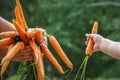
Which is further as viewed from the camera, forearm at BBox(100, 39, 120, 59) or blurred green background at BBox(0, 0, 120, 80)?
blurred green background at BBox(0, 0, 120, 80)

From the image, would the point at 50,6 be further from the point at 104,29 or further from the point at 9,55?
the point at 9,55

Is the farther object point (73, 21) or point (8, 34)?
point (73, 21)

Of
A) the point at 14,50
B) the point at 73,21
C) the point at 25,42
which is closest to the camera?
the point at 14,50

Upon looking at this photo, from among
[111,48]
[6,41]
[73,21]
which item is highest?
[73,21]

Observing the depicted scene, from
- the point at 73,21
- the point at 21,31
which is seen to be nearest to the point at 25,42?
the point at 21,31

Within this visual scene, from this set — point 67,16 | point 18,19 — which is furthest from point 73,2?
point 18,19

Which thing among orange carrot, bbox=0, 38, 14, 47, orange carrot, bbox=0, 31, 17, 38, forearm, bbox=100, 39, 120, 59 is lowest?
forearm, bbox=100, 39, 120, 59

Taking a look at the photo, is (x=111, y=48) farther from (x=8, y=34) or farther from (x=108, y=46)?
(x=8, y=34)

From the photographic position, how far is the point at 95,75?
50.7 feet

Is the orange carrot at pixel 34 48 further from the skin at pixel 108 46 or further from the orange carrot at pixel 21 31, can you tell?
the skin at pixel 108 46

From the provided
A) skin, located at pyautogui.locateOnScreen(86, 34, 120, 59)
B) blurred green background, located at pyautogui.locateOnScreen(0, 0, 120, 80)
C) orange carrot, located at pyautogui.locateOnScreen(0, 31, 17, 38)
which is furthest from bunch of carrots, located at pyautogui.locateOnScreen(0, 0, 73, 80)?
blurred green background, located at pyautogui.locateOnScreen(0, 0, 120, 80)

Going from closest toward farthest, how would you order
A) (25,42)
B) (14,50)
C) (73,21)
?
(14,50)
(25,42)
(73,21)

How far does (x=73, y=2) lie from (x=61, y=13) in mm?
620

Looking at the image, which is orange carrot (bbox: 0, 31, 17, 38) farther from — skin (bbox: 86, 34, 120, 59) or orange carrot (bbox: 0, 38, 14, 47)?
skin (bbox: 86, 34, 120, 59)
